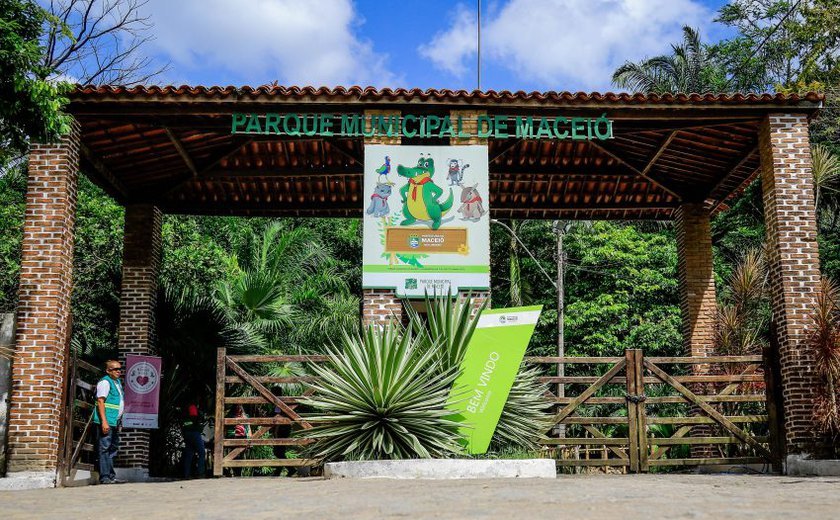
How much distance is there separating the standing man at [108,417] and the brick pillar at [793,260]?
28.4ft

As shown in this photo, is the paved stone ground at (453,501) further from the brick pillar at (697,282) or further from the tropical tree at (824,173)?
the tropical tree at (824,173)

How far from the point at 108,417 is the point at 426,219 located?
489 centimetres

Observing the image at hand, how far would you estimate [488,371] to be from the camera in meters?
11.1

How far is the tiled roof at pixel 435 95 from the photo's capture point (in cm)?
1284

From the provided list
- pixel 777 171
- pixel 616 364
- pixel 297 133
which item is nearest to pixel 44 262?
pixel 297 133

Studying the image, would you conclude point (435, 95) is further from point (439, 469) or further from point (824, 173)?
point (824, 173)

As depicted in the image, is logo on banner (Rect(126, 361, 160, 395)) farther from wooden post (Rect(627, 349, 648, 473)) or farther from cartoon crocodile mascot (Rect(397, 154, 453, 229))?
wooden post (Rect(627, 349, 648, 473))

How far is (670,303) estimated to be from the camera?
34.3 metres

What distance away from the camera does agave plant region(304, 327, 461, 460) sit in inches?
409

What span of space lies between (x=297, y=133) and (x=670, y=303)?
2385 centimetres

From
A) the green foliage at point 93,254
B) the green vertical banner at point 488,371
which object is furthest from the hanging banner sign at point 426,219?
the green foliage at point 93,254

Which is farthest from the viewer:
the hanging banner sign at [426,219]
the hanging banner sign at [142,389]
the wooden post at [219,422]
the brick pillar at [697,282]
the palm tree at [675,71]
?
the palm tree at [675,71]

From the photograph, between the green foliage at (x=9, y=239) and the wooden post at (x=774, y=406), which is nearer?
the wooden post at (x=774, y=406)

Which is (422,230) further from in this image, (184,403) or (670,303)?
(670,303)
